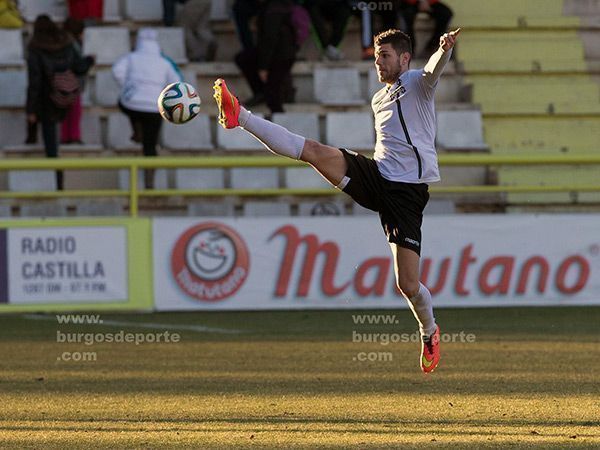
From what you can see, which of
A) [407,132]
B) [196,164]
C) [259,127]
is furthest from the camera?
[196,164]

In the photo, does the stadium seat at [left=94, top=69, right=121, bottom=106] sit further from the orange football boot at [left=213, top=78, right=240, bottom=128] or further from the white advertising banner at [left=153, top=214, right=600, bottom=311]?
the orange football boot at [left=213, top=78, right=240, bottom=128]

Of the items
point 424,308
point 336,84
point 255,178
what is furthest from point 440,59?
→ point 336,84

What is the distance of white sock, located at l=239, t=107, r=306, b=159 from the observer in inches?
302

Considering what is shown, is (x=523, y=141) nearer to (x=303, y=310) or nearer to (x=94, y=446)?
(x=303, y=310)

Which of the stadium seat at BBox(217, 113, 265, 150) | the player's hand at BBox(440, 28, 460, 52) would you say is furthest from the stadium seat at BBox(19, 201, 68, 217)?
the player's hand at BBox(440, 28, 460, 52)

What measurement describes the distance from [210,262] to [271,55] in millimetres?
3431

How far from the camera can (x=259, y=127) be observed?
7.70 m

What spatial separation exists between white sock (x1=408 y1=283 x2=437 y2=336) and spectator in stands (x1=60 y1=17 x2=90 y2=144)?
823cm

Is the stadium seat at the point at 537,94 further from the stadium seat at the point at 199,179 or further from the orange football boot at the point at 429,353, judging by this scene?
the orange football boot at the point at 429,353

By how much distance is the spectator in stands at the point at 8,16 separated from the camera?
16.6 meters

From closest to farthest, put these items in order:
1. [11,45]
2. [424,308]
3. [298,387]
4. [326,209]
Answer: [424,308]
[298,387]
[326,209]
[11,45]

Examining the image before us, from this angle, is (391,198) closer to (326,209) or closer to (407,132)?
(407,132)

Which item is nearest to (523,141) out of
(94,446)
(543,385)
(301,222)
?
(301,222)

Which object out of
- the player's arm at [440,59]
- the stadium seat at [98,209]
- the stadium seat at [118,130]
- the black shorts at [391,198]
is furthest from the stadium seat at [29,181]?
the player's arm at [440,59]
